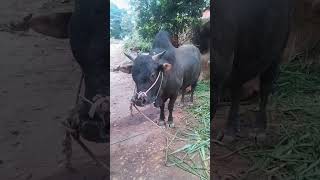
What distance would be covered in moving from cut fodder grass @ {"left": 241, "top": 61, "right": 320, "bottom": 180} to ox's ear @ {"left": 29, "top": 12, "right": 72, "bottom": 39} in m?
0.92

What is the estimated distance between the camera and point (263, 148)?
2.15 meters

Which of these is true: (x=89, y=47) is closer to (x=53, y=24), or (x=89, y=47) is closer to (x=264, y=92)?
(x=53, y=24)

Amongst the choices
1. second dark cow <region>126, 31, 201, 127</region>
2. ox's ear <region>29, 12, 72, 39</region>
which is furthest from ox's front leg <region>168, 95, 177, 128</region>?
ox's ear <region>29, 12, 72, 39</region>

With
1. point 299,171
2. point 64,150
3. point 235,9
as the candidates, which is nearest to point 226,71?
point 235,9

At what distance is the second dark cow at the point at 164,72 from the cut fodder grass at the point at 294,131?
0.38 m

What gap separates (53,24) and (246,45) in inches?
32.0

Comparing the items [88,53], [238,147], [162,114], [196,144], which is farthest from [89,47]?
[238,147]

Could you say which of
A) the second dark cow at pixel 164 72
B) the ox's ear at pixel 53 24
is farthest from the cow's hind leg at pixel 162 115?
the ox's ear at pixel 53 24

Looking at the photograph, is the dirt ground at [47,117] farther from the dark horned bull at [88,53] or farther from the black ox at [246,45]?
the black ox at [246,45]

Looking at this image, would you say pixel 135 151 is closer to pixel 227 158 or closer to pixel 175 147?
pixel 175 147

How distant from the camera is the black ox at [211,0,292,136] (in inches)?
83.4

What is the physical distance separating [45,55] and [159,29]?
483 mm

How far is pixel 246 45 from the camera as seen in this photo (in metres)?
2.14

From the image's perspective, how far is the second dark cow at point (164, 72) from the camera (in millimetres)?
2072
